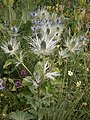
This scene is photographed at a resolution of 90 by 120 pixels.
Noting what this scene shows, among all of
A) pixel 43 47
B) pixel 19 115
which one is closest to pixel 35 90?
pixel 19 115

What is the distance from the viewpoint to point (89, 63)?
2.35 m

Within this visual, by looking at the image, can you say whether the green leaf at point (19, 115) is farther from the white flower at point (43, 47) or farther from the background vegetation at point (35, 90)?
the white flower at point (43, 47)

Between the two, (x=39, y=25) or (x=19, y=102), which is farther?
(x=39, y=25)

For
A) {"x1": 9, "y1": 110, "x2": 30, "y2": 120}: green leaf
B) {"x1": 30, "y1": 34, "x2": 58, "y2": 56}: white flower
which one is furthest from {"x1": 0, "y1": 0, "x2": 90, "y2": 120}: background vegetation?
{"x1": 30, "y1": 34, "x2": 58, "y2": 56}: white flower

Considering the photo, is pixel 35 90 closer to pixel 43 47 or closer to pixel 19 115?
pixel 19 115

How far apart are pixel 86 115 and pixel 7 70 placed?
618 millimetres

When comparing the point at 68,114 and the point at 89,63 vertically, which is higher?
the point at 89,63

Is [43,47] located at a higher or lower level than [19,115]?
higher

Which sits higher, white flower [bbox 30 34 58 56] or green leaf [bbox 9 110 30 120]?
white flower [bbox 30 34 58 56]

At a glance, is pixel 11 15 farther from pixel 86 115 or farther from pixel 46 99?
pixel 86 115

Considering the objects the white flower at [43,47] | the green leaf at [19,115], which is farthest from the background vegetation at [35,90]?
the white flower at [43,47]

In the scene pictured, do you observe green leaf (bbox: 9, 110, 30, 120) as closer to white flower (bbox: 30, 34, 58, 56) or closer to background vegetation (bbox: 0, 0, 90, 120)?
background vegetation (bbox: 0, 0, 90, 120)

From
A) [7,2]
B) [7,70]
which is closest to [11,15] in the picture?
[7,2]

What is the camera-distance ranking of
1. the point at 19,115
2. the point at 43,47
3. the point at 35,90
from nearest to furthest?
the point at 43,47
the point at 19,115
the point at 35,90
